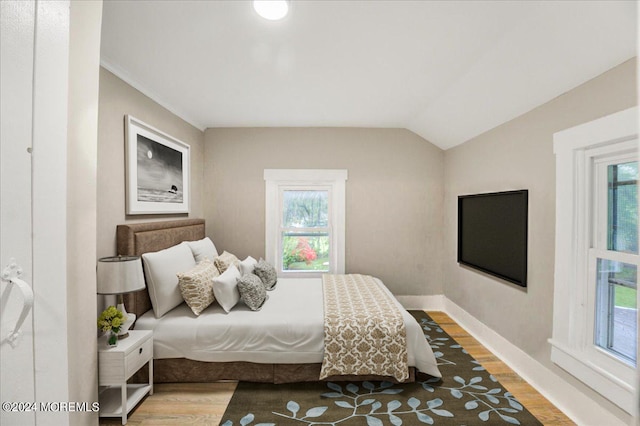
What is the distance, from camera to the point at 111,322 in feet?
6.33

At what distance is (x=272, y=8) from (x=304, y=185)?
2660 millimetres

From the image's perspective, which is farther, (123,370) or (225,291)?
(225,291)

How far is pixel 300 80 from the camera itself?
8.72 feet

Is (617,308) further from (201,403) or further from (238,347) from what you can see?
(201,403)

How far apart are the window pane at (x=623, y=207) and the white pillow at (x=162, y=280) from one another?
3138 mm

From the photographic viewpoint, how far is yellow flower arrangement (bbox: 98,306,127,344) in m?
1.91

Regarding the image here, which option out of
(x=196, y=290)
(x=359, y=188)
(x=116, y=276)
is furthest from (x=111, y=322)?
(x=359, y=188)

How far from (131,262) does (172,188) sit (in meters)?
1.37

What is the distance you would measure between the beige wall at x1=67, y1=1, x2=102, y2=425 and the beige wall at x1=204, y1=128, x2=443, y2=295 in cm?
260

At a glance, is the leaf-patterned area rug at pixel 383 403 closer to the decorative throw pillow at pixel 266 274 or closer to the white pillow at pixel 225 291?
the white pillow at pixel 225 291

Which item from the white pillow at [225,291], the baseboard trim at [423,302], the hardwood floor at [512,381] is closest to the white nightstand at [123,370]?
the white pillow at [225,291]

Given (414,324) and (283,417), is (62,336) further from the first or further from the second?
(414,324)

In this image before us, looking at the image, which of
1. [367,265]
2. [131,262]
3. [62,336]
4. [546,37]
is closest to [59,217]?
[62,336]

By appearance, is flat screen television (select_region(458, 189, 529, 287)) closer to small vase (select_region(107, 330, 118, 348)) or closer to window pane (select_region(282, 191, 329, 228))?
window pane (select_region(282, 191, 329, 228))
